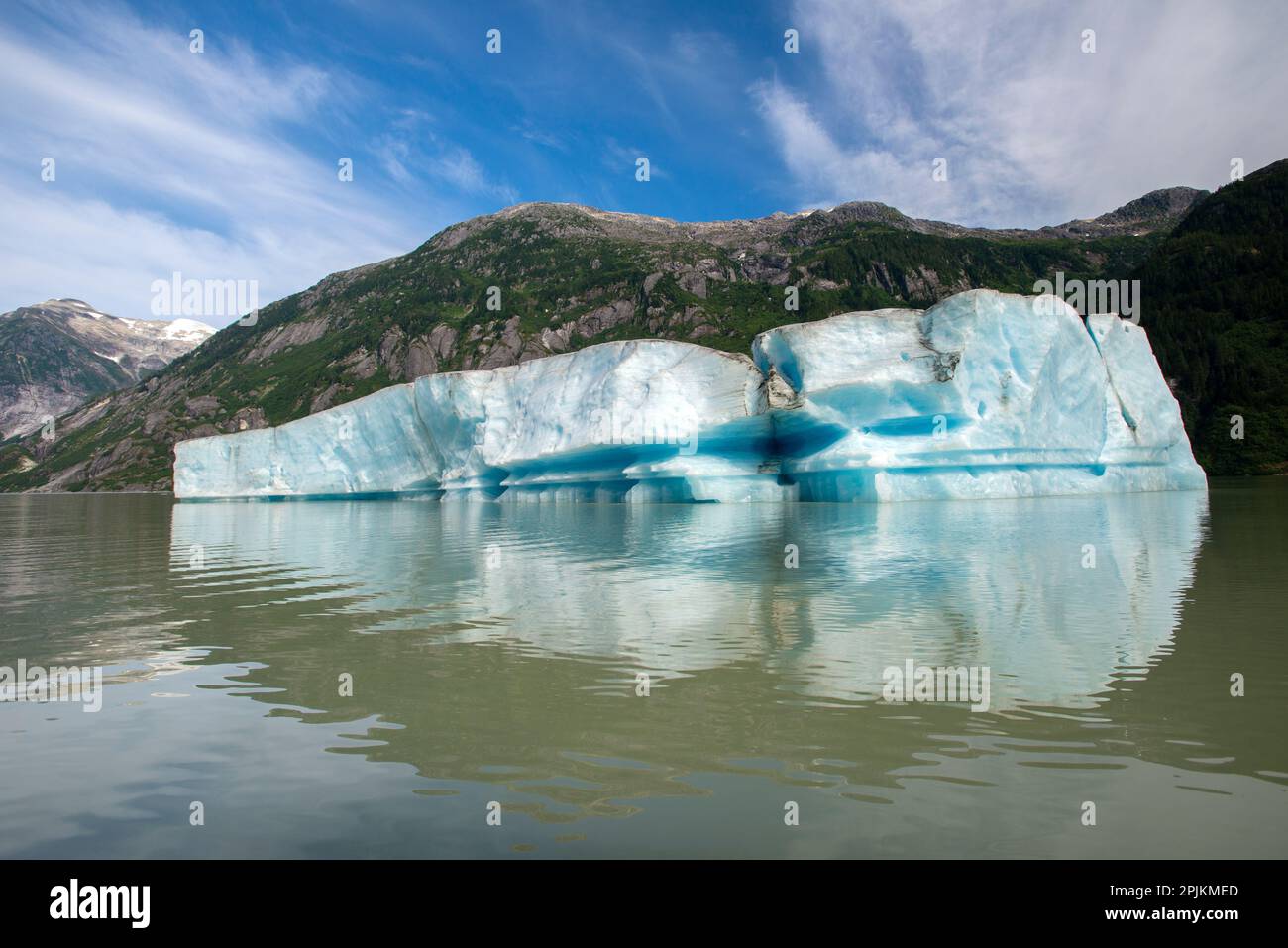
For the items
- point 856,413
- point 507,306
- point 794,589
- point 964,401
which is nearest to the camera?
point 794,589

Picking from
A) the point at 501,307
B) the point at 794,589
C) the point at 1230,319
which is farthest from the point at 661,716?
the point at 501,307

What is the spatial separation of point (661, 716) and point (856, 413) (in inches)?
868

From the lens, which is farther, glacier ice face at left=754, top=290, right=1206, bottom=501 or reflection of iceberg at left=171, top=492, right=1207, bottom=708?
glacier ice face at left=754, top=290, right=1206, bottom=501

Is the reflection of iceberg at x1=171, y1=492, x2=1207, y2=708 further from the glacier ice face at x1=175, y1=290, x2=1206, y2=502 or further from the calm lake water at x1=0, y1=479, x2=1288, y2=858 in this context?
the glacier ice face at x1=175, y1=290, x2=1206, y2=502

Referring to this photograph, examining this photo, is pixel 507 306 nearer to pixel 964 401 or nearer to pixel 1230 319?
pixel 1230 319

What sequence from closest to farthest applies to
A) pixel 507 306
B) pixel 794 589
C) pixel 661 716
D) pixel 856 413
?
pixel 661 716, pixel 794 589, pixel 856 413, pixel 507 306

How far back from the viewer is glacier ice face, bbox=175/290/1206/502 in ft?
79.5

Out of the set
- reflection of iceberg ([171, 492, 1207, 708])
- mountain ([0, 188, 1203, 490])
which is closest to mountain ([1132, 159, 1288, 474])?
mountain ([0, 188, 1203, 490])

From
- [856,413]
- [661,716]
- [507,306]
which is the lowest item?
[661,716]

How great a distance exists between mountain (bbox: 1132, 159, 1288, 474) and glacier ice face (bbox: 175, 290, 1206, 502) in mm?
26864

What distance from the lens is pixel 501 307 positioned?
102 m

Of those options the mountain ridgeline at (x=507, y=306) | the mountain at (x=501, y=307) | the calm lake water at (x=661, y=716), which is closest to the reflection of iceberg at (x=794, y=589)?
the calm lake water at (x=661, y=716)
